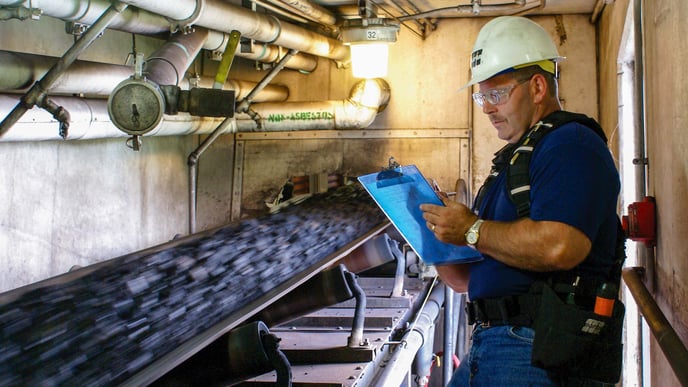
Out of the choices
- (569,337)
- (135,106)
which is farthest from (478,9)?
(569,337)

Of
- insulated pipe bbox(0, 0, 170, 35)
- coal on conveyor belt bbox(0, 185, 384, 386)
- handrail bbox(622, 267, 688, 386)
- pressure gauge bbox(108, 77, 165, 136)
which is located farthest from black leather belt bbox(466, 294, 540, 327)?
insulated pipe bbox(0, 0, 170, 35)

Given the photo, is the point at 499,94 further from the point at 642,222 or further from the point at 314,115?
the point at 314,115

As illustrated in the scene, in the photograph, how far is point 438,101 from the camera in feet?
16.3

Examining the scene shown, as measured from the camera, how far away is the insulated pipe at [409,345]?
6.35ft

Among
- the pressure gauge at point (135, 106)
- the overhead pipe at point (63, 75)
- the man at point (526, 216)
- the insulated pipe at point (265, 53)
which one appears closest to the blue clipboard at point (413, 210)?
the man at point (526, 216)

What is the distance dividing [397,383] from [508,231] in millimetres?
766

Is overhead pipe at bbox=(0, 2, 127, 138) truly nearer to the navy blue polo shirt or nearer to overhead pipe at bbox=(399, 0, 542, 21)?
the navy blue polo shirt

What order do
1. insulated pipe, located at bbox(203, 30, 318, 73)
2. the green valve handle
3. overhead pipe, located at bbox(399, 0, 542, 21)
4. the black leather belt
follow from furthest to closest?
overhead pipe, located at bbox(399, 0, 542, 21), insulated pipe, located at bbox(203, 30, 318, 73), the green valve handle, the black leather belt

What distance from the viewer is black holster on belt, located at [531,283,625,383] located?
130cm

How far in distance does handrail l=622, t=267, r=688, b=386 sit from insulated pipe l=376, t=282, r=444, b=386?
25.9 inches

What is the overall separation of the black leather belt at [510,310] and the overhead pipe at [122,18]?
1747mm

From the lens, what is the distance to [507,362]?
141cm

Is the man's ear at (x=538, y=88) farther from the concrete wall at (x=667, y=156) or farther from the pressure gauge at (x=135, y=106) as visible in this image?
the pressure gauge at (x=135, y=106)

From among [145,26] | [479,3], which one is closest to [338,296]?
[145,26]
